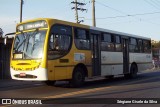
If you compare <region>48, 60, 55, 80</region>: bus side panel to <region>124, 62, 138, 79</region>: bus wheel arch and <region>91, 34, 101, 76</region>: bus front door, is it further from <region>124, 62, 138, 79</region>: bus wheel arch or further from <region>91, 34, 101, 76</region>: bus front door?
<region>124, 62, 138, 79</region>: bus wheel arch

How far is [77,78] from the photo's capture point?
53.7 feet

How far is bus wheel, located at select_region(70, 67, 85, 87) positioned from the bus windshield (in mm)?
2453

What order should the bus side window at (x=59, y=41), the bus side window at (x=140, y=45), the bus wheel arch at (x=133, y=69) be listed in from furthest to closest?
the bus side window at (x=140, y=45), the bus wheel arch at (x=133, y=69), the bus side window at (x=59, y=41)

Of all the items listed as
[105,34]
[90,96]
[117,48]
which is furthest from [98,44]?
[90,96]

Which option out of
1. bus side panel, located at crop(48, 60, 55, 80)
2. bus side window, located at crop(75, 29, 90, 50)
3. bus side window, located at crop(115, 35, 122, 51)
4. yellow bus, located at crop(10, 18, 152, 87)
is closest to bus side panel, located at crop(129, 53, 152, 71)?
bus side window, located at crop(115, 35, 122, 51)

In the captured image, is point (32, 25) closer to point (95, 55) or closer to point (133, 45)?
point (95, 55)

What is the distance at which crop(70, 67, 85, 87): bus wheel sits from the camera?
53.2 feet

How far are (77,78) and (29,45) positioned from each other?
297 centimetres

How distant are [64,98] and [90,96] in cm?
113

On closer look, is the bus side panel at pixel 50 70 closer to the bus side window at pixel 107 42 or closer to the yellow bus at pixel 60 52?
the yellow bus at pixel 60 52

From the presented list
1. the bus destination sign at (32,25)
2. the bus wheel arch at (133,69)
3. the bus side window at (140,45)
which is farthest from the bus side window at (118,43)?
the bus destination sign at (32,25)

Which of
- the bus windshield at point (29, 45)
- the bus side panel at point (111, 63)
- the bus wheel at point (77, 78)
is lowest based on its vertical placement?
the bus wheel at point (77, 78)

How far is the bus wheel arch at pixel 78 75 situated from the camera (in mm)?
16219

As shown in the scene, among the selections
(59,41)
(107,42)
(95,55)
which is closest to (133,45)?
(107,42)
